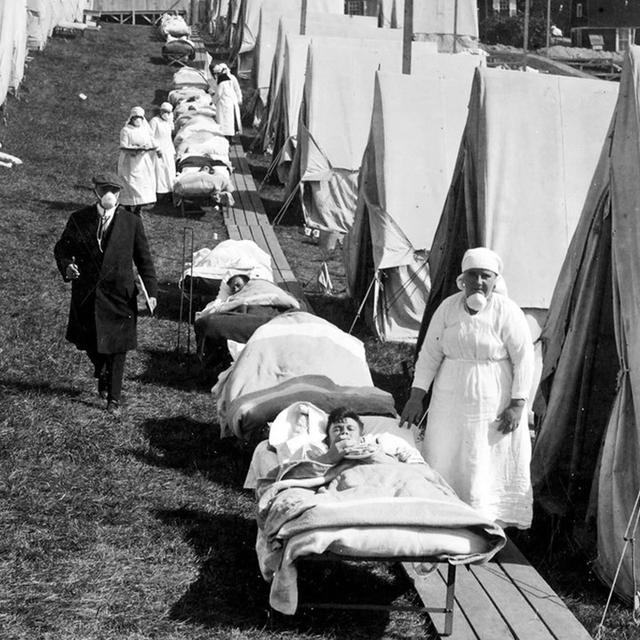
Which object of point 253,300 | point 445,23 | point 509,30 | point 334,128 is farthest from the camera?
point 509,30

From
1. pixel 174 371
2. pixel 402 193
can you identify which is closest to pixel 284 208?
pixel 402 193

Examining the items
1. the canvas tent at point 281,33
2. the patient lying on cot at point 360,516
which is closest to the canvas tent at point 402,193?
the patient lying on cot at point 360,516

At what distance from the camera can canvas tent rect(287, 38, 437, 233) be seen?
17281mm

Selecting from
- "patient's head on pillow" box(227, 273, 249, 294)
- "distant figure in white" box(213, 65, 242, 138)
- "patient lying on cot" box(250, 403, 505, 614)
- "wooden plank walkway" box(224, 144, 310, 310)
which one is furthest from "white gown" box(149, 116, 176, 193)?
"patient lying on cot" box(250, 403, 505, 614)

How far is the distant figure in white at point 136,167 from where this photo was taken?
683 inches

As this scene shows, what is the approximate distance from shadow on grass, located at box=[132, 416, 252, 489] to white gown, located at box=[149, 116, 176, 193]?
9.70 metres

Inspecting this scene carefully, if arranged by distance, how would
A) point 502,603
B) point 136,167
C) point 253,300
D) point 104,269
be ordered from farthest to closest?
point 136,167
point 253,300
point 104,269
point 502,603

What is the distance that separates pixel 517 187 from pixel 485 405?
3.78 m

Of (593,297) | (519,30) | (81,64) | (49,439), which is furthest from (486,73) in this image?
(519,30)

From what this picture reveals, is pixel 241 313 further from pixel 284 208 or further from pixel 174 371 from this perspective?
pixel 284 208

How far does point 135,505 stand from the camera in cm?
709

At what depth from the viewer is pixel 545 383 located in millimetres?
7609

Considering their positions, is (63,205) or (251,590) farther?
(63,205)

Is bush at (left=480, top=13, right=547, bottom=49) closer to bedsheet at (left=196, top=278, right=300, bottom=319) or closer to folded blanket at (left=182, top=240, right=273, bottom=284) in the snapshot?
folded blanket at (left=182, top=240, right=273, bottom=284)
